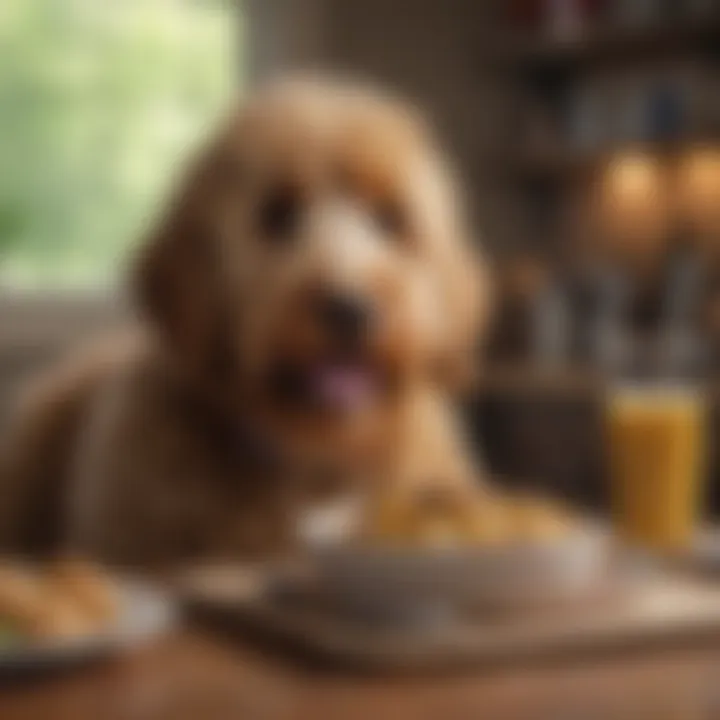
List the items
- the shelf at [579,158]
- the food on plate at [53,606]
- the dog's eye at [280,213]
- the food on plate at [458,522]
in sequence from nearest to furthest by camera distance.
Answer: the food on plate at [53,606], the food on plate at [458,522], the dog's eye at [280,213], the shelf at [579,158]

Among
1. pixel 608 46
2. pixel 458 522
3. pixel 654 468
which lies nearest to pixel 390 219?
pixel 654 468

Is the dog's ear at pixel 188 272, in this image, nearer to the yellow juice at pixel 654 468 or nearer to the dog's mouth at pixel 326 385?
the dog's mouth at pixel 326 385

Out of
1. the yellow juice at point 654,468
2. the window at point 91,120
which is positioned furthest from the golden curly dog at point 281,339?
the window at point 91,120

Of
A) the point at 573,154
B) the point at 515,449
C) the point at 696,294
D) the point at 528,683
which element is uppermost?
the point at 573,154

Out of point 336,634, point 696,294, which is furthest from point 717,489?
point 336,634

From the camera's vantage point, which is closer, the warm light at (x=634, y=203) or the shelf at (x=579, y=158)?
the shelf at (x=579, y=158)

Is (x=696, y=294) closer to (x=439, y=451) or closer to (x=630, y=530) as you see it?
(x=439, y=451)
